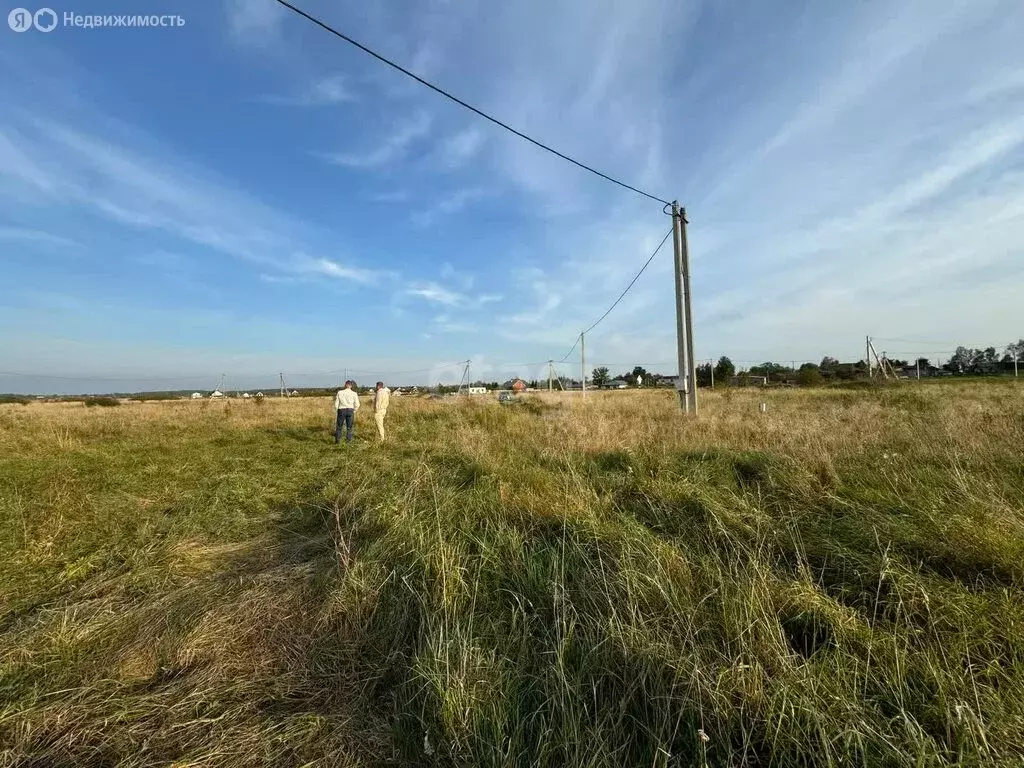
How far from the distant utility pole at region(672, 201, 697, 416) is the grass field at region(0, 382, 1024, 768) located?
6337 mm

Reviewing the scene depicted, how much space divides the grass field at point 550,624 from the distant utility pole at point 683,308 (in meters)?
6.34

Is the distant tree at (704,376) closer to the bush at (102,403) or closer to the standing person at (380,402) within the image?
the standing person at (380,402)

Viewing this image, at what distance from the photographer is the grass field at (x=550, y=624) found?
1793 mm

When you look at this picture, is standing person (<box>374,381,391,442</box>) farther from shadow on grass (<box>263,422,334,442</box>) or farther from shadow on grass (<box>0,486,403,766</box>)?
shadow on grass (<box>0,486,403,766</box>)

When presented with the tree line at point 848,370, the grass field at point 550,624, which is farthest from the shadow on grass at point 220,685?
the tree line at point 848,370

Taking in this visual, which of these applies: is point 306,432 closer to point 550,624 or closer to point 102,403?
point 550,624

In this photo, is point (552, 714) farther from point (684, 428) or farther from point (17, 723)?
point (684, 428)

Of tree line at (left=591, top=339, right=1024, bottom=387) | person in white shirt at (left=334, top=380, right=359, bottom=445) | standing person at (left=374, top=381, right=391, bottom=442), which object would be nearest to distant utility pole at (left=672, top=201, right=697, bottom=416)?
standing person at (left=374, top=381, right=391, bottom=442)

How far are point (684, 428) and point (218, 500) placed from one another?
7.91m

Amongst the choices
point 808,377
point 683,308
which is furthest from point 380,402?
point 808,377

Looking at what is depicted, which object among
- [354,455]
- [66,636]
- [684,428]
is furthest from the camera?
[354,455]

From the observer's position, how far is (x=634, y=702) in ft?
6.44

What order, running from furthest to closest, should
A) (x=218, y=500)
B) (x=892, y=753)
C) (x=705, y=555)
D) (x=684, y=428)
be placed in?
1. (x=684, y=428)
2. (x=218, y=500)
3. (x=705, y=555)
4. (x=892, y=753)

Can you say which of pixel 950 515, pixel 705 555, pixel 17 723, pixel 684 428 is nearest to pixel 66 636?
pixel 17 723
